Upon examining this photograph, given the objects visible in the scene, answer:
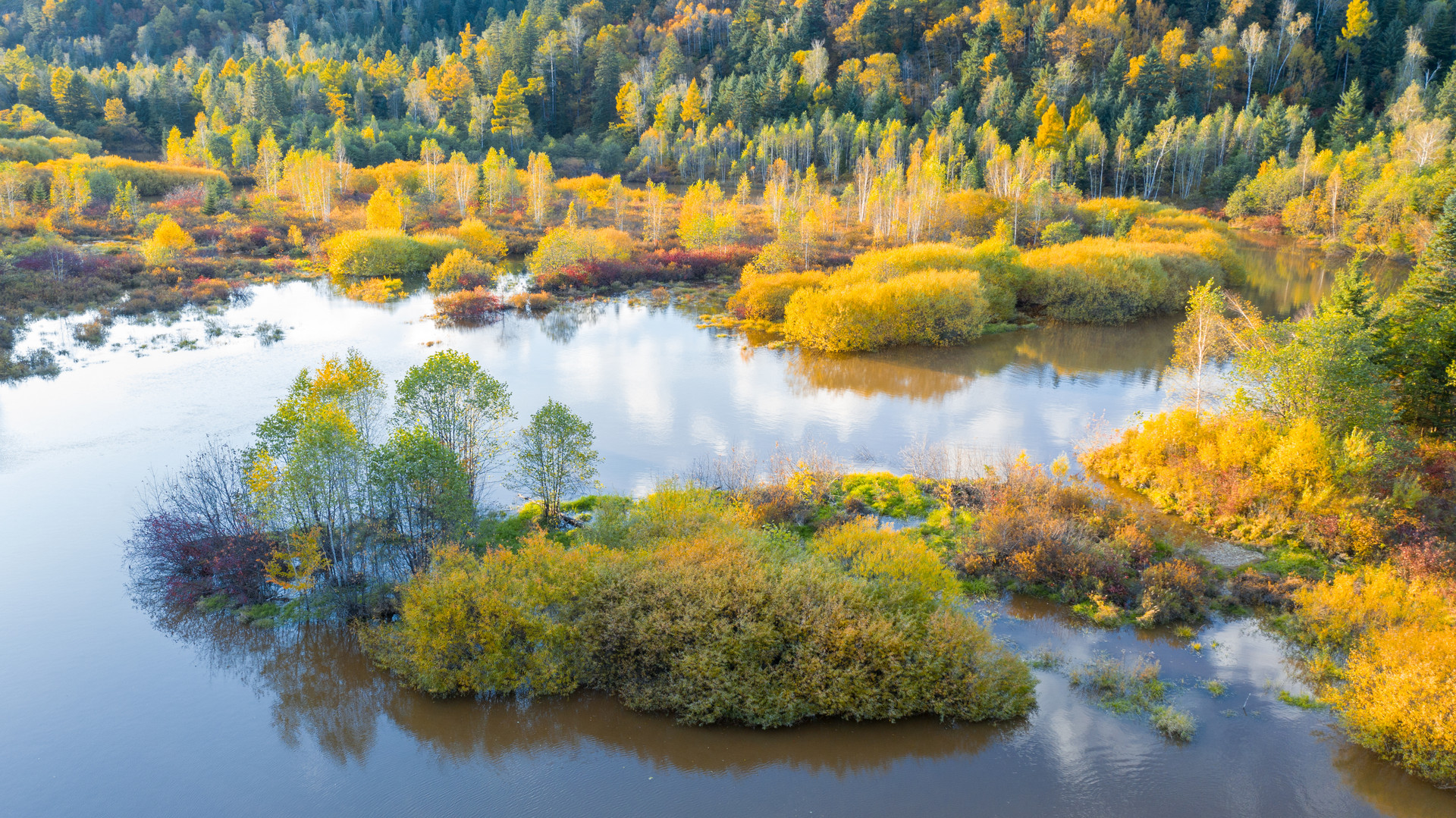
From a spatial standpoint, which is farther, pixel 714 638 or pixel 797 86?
pixel 797 86

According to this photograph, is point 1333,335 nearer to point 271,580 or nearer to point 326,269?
point 271,580

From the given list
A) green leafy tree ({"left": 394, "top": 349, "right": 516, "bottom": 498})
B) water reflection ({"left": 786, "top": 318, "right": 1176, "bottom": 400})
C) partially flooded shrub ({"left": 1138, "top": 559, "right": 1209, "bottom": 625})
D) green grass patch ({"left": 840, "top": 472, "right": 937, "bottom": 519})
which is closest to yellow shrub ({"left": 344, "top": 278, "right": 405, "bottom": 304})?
water reflection ({"left": 786, "top": 318, "right": 1176, "bottom": 400})

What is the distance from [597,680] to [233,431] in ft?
61.2

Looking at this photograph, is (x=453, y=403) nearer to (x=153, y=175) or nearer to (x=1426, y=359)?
(x=1426, y=359)

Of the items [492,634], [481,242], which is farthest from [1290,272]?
[492,634]

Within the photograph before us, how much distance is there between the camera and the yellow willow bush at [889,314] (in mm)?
39750

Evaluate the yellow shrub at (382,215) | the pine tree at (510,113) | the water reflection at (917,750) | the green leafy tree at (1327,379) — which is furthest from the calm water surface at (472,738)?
the pine tree at (510,113)

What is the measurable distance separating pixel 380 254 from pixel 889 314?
3629cm

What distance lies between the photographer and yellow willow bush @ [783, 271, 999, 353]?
130 ft

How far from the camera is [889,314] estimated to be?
40188 mm

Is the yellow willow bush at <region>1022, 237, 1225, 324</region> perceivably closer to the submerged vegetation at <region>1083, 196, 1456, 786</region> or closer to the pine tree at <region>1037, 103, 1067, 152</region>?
the submerged vegetation at <region>1083, 196, 1456, 786</region>

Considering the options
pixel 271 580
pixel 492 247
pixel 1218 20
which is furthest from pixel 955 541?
pixel 1218 20

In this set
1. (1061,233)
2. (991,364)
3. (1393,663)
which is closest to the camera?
(1393,663)

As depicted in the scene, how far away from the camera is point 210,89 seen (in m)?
97.5
